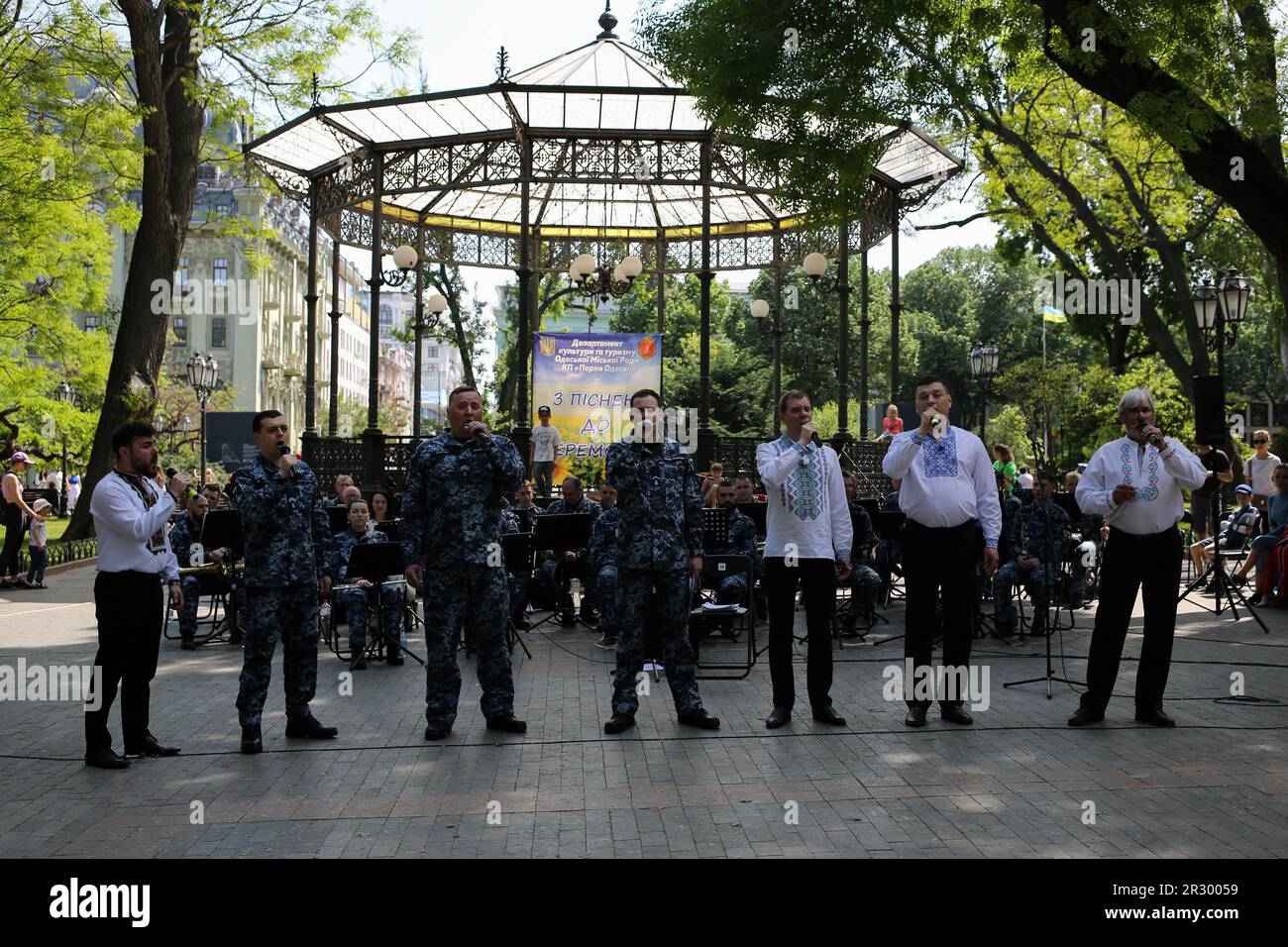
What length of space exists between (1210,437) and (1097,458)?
15.8ft

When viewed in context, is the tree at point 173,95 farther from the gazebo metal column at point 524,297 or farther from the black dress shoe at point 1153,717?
the black dress shoe at point 1153,717

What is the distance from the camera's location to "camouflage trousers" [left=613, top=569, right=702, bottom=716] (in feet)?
25.2

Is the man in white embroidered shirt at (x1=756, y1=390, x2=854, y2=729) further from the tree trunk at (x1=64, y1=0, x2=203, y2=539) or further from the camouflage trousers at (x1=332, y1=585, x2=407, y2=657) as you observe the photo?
the tree trunk at (x1=64, y1=0, x2=203, y2=539)

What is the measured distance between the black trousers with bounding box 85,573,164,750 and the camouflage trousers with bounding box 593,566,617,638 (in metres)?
5.38

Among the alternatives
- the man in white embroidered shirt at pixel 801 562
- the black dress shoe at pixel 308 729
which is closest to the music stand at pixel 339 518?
the black dress shoe at pixel 308 729

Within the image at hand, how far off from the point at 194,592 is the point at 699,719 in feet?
23.1

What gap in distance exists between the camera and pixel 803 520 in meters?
7.79

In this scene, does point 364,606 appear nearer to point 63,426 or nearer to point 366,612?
point 366,612

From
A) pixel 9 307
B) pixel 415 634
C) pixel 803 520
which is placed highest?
pixel 9 307

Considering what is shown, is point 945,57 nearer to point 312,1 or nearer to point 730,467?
point 730,467

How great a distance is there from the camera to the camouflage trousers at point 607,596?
1193 cm

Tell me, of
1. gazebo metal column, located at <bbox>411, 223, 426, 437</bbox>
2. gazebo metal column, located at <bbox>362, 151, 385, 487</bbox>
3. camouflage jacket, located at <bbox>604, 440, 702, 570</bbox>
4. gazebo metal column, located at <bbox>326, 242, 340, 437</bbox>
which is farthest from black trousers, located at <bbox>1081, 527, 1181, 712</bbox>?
gazebo metal column, located at <bbox>411, 223, 426, 437</bbox>

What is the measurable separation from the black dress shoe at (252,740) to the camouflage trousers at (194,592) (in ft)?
17.2
